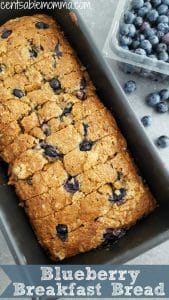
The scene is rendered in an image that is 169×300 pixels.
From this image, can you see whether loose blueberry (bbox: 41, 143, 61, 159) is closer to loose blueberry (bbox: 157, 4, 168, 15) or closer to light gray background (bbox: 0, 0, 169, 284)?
light gray background (bbox: 0, 0, 169, 284)

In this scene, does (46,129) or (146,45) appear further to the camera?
(146,45)

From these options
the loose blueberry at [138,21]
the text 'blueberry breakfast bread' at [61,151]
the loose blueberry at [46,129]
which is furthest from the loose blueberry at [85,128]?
the loose blueberry at [138,21]

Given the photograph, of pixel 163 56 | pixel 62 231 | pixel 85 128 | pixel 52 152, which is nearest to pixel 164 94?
pixel 163 56

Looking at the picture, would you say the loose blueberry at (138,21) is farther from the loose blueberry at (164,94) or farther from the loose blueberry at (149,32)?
the loose blueberry at (164,94)

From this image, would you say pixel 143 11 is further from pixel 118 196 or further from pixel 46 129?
pixel 118 196

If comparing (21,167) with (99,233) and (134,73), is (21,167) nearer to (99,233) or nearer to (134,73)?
(99,233)

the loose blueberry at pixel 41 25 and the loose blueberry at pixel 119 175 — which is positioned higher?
the loose blueberry at pixel 41 25
